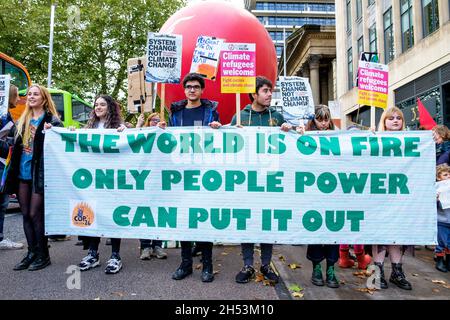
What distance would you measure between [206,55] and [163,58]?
554 millimetres

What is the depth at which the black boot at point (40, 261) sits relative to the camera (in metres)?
4.11

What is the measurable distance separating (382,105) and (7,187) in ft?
14.9

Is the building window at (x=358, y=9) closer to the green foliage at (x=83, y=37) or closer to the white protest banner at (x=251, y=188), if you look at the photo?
the green foliage at (x=83, y=37)

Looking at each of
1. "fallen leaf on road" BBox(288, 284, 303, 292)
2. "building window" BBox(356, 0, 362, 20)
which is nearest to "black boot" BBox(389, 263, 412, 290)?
"fallen leaf on road" BBox(288, 284, 303, 292)

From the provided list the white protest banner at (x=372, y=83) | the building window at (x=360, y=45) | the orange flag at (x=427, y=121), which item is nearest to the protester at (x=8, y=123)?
the white protest banner at (x=372, y=83)

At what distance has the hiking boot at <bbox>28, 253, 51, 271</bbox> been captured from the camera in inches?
162

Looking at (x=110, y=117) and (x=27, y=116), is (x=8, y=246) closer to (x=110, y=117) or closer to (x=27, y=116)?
(x=27, y=116)

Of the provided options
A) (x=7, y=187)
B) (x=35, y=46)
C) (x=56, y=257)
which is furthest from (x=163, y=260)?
(x=35, y=46)

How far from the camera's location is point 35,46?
21391 millimetres

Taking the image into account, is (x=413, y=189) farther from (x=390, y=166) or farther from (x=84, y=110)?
(x=84, y=110)

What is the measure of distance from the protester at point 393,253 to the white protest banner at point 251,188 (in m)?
0.17

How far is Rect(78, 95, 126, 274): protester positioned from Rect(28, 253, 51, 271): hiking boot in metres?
0.40

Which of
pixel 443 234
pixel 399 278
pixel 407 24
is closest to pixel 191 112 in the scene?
pixel 399 278
